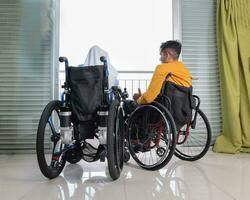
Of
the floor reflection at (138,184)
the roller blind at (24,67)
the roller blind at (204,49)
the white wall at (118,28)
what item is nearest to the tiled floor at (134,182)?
the floor reflection at (138,184)

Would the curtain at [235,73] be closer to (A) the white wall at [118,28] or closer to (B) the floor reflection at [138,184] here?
(A) the white wall at [118,28]

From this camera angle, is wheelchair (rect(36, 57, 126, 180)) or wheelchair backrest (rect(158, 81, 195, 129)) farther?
wheelchair backrest (rect(158, 81, 195, 129))

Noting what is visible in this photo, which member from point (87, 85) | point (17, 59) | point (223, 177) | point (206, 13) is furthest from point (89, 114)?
point (206, 13)

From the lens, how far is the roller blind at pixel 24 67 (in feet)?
9.23

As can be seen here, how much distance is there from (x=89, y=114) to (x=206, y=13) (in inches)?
75.9

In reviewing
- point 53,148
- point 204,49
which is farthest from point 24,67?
point 204,49

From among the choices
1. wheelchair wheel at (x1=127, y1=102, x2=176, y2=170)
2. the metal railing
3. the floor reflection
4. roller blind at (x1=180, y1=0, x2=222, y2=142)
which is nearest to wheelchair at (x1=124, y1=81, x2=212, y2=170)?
wheelchair wheel at (x1=127, y1=102, x2=176, y2=170)

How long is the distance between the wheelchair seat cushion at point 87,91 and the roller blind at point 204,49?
4.83 feet

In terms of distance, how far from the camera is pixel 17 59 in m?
2.83

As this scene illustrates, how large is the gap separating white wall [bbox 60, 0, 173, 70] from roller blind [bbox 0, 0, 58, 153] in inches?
12.1

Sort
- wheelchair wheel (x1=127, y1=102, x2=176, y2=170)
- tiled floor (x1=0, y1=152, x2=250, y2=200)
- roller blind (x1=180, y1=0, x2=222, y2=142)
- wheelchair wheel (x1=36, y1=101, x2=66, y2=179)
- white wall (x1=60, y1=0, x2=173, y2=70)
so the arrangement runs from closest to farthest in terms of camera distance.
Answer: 1. tiled floor (x1=0, y1=152, x2=250, y2=200)
2. wheelchair wheel (x1=36, y1=101, x2=66, y2=179)
3. wheelchair wheel (x1=127, y1=102, x2=176, y2=170)
4. roller blind (x1=180, y1=0, x2=222, y2=142)
5. white wall (x1=60, y1=0, x2=173, y2=70)

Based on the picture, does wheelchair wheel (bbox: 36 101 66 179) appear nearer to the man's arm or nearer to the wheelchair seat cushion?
the wheelchair seat cushion

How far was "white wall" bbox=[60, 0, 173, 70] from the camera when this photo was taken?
10.8 feet

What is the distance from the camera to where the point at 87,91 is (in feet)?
5.96
